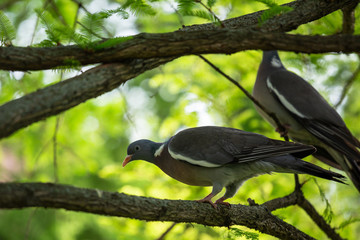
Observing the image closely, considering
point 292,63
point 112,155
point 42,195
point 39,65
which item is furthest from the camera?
point 112,155

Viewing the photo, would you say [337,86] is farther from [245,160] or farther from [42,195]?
[42,195]

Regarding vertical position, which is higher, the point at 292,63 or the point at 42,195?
the point at 292,63

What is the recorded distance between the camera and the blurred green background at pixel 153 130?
4.52 metres

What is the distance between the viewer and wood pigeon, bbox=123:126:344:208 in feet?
11.8

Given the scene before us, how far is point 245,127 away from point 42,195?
12.2ft

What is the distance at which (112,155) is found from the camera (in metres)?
8.75

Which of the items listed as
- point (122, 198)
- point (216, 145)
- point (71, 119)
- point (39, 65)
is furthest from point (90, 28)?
point (71, 119)

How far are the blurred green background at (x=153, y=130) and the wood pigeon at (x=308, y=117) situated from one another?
1.41 feet

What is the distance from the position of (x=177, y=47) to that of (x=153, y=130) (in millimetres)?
4182

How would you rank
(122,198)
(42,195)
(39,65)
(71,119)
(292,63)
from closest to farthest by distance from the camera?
(42,195) < (122,198) < (39,65) < (292,63) < (71,119)

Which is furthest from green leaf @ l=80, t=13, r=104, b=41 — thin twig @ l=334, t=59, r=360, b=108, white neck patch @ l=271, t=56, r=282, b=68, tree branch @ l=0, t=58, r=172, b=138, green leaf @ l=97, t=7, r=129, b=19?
thin twig @ l=334, t=59, r=360, b=108

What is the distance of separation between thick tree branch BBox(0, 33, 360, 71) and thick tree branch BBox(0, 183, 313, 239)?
2.69 feet

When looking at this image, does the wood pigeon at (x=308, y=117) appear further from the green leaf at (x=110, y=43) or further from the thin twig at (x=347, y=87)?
the green leaf at (x=110, y=43)

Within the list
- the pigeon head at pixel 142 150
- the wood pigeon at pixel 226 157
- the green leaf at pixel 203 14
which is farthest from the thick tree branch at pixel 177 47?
the pigeon head at pixel 142 150
